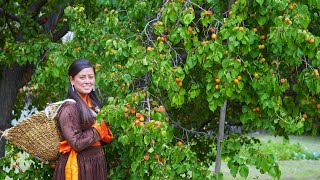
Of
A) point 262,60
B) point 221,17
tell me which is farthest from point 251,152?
point 221,17

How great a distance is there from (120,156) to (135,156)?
0.64m

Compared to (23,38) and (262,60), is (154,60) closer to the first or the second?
(262,60)

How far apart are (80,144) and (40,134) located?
13.4 inches

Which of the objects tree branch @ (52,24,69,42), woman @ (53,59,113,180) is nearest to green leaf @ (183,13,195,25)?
woman @ (53,59,113,180)

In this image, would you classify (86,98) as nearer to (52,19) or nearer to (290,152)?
(52,19)

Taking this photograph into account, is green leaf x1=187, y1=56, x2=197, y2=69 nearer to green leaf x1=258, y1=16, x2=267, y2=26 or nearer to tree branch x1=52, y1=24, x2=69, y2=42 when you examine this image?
green leaf x1=258, y1=16, x2=267, y2=26

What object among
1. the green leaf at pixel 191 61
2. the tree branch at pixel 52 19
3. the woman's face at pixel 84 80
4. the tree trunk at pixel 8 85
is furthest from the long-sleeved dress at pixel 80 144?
the tree branch at pixel 52 19

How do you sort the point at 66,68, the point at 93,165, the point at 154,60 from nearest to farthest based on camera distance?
1. the point at 154,60
2. the point at 93,165
3. the point at 66,68

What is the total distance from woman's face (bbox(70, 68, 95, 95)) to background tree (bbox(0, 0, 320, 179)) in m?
0.10

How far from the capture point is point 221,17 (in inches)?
164

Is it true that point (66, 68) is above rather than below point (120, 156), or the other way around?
above

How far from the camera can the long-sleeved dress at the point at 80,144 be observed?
379 cm

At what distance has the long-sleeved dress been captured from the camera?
3.79m

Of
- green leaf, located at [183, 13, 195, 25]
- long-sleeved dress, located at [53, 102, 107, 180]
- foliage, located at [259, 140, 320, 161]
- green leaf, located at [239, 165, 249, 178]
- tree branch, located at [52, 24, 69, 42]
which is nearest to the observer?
green leaf, located at [183, 13, 195, 25]
